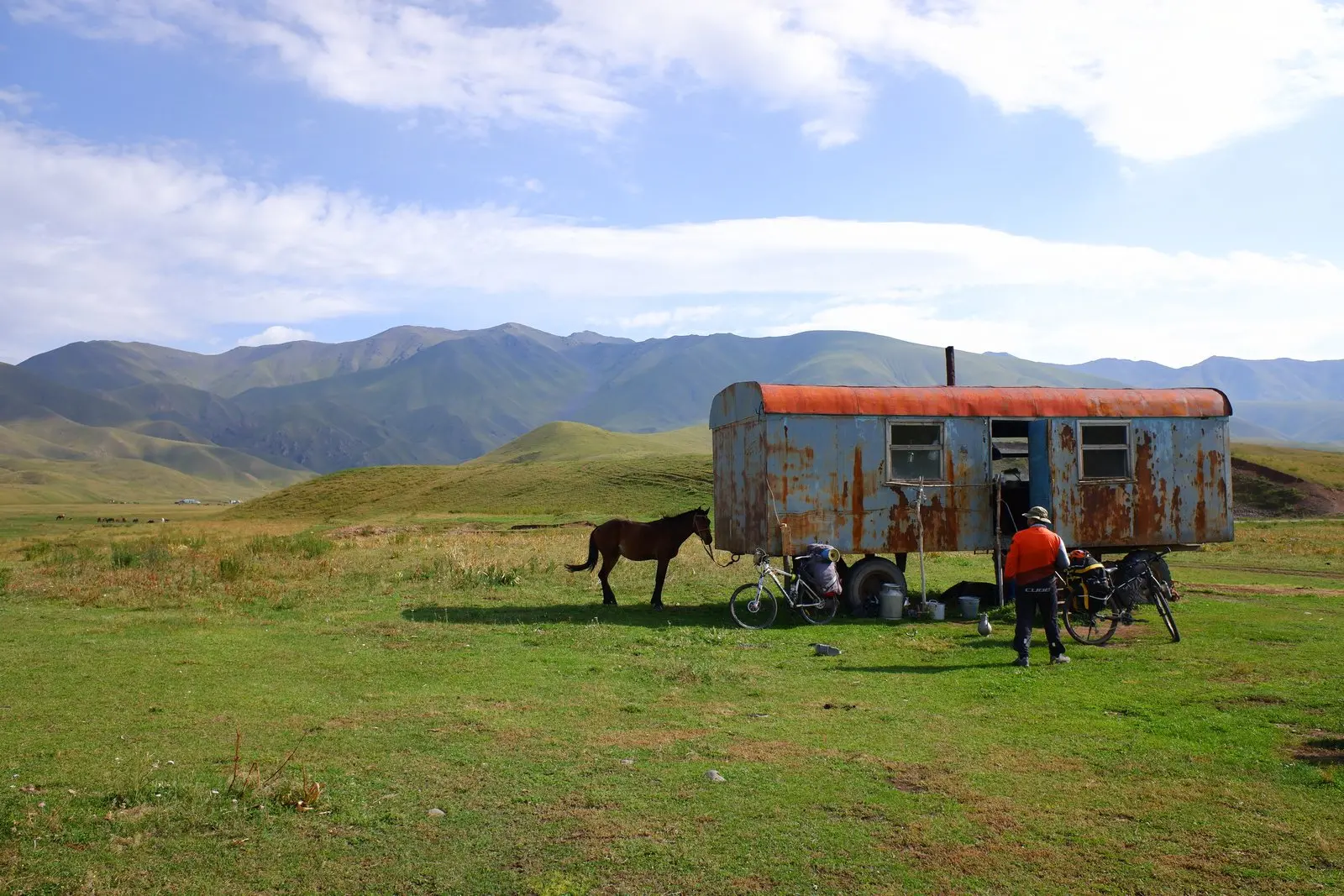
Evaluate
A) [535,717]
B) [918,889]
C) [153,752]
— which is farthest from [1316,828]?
[153,752]

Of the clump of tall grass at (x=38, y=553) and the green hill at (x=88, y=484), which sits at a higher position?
the green hill at (x=88, y=484)

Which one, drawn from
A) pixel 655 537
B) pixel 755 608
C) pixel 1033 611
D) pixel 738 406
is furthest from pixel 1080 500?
pixel 655 537

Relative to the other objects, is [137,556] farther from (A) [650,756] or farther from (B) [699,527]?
(A) [650,756]

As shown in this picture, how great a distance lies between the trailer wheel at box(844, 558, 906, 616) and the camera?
1659cm

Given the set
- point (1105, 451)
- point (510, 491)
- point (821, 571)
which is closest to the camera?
point (821, 571)

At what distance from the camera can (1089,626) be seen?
43.6 ft

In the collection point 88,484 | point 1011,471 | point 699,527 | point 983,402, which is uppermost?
point 983,402

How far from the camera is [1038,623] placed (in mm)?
15141

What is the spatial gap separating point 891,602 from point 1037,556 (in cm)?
461

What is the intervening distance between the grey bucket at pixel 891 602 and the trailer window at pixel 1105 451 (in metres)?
4.32

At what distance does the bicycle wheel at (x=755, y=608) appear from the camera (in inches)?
589

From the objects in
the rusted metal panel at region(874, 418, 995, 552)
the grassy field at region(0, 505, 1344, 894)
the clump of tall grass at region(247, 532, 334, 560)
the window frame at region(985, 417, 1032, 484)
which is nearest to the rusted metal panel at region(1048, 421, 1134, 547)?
the window frame at region(985, 417, 1032, 484)

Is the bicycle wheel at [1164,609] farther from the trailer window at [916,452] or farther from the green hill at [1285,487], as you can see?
the green hill at [1285,487]

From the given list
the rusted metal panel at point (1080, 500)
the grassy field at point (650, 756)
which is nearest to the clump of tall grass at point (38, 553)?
the grassy field at point (650, 756)
